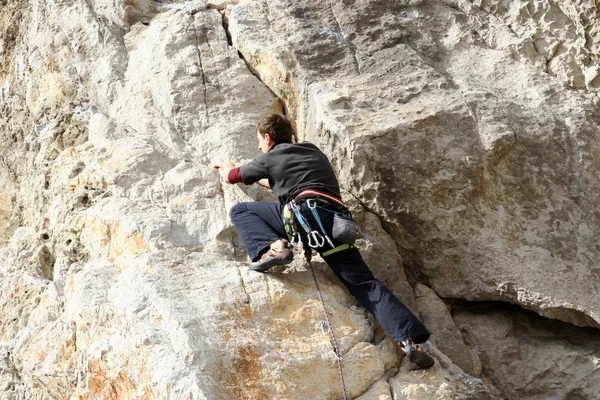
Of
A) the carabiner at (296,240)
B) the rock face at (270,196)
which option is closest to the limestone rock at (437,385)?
the rock face at (270,196)

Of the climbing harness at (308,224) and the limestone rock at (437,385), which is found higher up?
the climbing harness at (308,224)

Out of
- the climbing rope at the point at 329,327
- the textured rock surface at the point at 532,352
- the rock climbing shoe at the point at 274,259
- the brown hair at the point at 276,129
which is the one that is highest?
the brown hair at the point at 276,129

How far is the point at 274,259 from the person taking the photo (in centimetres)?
520

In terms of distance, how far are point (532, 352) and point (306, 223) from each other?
2398 millimetres

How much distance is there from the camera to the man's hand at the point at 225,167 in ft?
18.8

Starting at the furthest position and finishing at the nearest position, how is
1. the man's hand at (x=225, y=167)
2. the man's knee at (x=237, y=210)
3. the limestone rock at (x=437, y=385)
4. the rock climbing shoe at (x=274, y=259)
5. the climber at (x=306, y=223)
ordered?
the man's hand at (x=225, y=167) → the man's knee at (x=237, y=210) → the rock climbing shoe at (x=274, y=259) → the climber at (x=306, y=223) → the limestone rock at (x=437, y=385)

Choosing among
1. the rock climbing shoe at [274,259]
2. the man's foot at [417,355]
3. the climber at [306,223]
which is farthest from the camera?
the rock climbing shoe at [274,259]

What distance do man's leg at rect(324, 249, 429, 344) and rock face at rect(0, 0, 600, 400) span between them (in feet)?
0.56

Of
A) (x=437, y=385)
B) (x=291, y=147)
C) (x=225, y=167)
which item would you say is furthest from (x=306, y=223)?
(x=437, y=385)

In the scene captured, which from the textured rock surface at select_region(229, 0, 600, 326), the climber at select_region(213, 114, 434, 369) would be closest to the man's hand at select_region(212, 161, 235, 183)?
the climber at select_region(213, 114, 434, 369)

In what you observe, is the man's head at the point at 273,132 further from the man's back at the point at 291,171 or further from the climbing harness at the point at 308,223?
the climbing harness at the point at 308,223

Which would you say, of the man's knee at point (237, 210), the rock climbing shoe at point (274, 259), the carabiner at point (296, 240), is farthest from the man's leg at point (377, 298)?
the man's knee at point (237, 210)

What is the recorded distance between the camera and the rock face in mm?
4973

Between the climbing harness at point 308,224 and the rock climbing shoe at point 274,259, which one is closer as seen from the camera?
the rock climbing shoe at point 274,259
